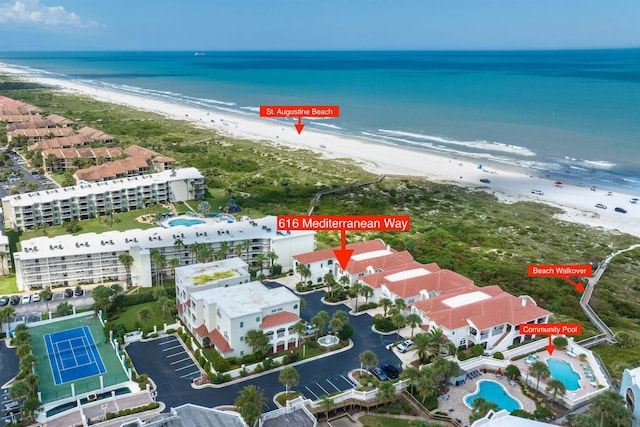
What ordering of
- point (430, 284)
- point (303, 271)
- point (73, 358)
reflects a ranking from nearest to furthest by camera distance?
point (73, 358) → point (430, 284) → point (303, 271)

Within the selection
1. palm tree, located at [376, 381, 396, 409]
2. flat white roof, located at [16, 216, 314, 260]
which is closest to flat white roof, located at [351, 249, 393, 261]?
flat white roof, located at [16, 216, 314, 260]

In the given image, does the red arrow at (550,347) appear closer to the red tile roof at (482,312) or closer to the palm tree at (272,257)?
the red tile roof at (482,312)

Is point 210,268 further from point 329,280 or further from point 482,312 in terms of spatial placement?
point 482,312

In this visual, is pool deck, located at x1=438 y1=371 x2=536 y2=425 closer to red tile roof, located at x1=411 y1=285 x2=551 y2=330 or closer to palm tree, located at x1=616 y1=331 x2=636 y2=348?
red tile roof, located at x1=411 y1=285 x2=551 y2=330

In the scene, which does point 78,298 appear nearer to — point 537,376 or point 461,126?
point 537,376

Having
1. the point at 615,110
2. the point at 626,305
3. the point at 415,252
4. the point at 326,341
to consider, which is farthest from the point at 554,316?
the point at 615,110

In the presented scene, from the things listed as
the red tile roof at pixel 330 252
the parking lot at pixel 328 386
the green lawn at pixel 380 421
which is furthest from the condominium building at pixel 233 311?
the green lawn at pixel 380 421

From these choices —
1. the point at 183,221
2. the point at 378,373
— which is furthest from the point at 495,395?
→ the point at 183,221
